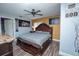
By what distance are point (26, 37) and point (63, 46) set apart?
31.5 inches

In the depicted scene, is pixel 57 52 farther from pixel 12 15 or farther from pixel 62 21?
pixel 12 15

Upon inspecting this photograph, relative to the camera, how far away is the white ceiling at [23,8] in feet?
5.02

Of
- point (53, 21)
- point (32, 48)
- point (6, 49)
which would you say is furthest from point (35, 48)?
point (53, 21)

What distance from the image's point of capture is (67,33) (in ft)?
5.60

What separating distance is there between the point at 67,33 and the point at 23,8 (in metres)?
1.03

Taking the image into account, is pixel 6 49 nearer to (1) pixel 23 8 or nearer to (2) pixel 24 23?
(2) pixel 24 23

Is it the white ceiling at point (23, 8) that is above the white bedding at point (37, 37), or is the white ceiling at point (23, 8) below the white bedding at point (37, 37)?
above

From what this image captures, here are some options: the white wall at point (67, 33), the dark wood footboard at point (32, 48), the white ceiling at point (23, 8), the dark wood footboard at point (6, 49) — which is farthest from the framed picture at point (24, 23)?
the white wall at point (67, 33)

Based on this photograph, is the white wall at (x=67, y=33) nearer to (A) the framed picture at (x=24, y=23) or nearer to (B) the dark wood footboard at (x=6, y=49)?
(A) the framed picture at (x=24, y=23)

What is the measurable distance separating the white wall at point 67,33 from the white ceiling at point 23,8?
18 cm

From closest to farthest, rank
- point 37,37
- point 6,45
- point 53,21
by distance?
point 6,45, point 53,21, point 37,37

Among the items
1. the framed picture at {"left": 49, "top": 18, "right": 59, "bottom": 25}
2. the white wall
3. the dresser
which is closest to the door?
the dresser

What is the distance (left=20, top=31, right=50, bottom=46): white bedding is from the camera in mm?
1714

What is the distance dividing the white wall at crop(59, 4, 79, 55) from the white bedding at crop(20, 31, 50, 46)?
0.33m
